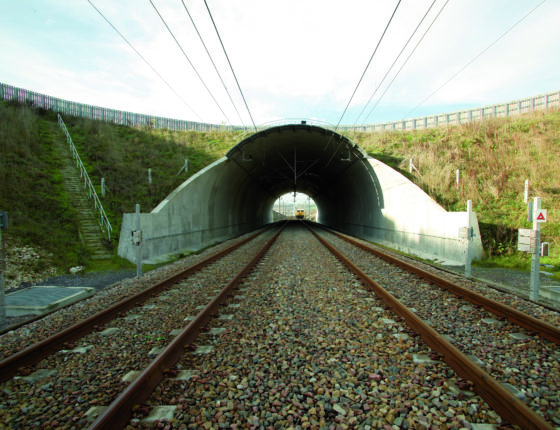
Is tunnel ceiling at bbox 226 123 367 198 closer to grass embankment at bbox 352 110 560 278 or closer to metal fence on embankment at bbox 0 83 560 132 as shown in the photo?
metal fence on embankment at bbox 0 83 560 132

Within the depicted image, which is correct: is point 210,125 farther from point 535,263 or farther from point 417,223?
point 535,263

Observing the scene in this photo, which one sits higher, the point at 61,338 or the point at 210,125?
the point at 210,125

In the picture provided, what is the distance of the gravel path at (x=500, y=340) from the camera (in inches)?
116

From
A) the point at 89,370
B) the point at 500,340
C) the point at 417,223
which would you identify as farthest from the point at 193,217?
the point at 500,340

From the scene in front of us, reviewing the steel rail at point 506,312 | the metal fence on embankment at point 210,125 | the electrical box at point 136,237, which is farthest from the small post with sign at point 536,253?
the metal fence on embankment at point 210,125

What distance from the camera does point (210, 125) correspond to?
29.2 m

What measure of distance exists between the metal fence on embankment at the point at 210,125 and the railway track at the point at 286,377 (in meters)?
14.5

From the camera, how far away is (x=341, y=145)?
17.5 metres

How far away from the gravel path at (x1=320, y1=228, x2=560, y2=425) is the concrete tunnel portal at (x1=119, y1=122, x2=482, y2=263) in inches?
184

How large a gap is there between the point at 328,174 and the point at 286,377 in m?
25.0

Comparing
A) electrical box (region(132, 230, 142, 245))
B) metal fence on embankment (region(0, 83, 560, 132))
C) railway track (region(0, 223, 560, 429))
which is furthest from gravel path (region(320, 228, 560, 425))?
metal fence on embankment (region(0, 83, 560, 132))

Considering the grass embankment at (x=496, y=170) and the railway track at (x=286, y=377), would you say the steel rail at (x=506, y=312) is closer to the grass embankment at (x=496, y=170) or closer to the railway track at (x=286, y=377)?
the railway track at (x=286, y=377)

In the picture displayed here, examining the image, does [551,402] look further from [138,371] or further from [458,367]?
[138,371]

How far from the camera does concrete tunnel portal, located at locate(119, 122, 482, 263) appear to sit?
1125 centimetres
